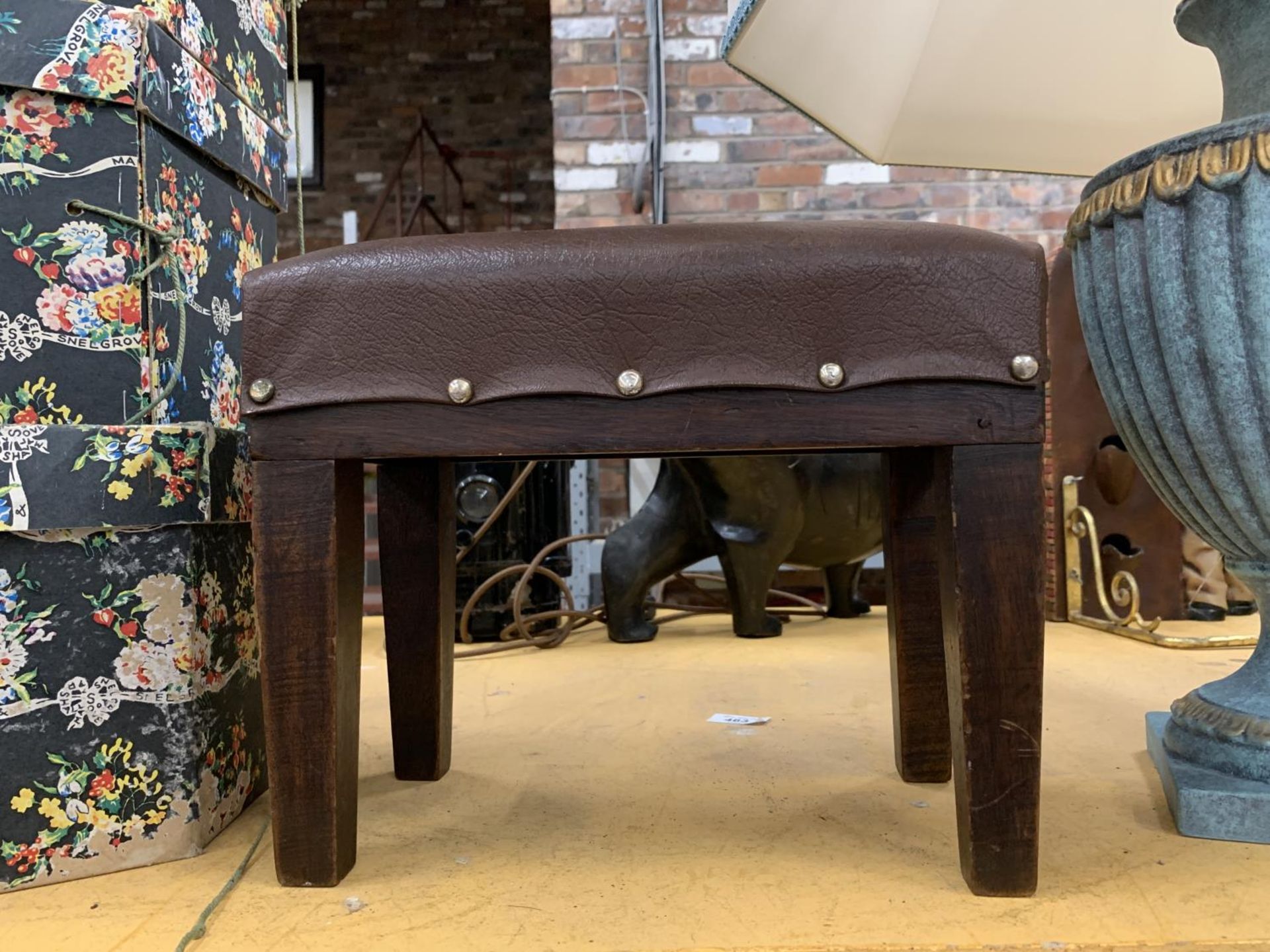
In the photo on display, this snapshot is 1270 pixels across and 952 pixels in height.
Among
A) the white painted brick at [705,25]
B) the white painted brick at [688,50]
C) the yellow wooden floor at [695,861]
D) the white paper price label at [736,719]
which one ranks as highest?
the white painted brick at [705,25]

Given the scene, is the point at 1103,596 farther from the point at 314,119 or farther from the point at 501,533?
the point at 314,119

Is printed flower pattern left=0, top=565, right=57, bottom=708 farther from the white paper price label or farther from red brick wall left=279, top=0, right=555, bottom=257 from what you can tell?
red brick wall left=279, top=0, right=555, bottom=257

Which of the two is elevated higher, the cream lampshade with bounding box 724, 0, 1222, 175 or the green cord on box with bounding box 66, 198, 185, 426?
the cream lampshade with bounding box 724, 0, 1222, 175

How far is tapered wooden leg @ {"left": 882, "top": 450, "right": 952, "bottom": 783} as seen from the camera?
928 millimetres

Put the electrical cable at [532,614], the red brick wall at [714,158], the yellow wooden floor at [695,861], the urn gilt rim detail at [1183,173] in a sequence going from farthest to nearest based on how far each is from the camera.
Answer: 1. the red brick wall at [714,158]
2. the electrical cable at [532,614]
3. the urn gilt rim detail at [1183,173]
4. the yellow wooden floor at [695,861]

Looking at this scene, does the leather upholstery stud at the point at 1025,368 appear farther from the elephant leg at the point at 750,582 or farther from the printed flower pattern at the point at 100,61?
the elephant leg at the point at 750,582

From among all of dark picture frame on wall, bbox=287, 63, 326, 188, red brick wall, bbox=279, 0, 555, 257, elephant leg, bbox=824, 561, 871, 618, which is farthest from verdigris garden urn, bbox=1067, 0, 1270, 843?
dark picture frame on wall, bbox=287, 63, 326, 188

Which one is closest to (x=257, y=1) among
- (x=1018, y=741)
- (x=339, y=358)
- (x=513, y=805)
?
(x=339, y=358)

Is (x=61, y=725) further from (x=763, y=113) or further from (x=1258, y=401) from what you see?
(x=763, y=113)

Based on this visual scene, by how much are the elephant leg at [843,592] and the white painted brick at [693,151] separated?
108cm

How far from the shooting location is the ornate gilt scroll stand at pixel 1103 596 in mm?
1647

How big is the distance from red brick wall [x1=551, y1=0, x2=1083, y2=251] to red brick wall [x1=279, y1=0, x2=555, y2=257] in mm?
2971

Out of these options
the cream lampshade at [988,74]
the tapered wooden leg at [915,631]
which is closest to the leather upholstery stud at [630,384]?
the tapered wooden leg at [915,631]

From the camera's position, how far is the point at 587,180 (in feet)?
7.99
